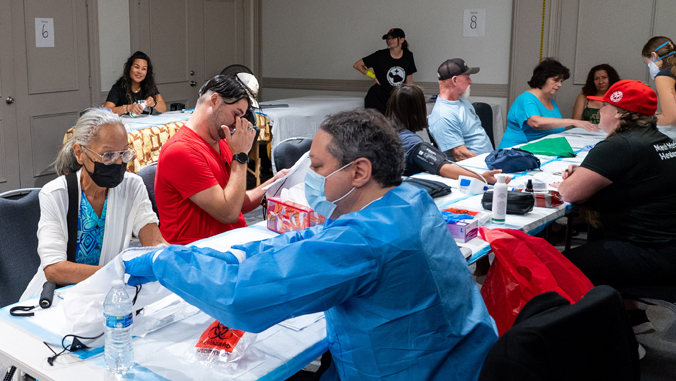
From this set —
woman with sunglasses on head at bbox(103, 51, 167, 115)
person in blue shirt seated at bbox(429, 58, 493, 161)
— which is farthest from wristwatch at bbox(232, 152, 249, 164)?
woman with sunglasses on head at bbox(103, 51, 167, 115)

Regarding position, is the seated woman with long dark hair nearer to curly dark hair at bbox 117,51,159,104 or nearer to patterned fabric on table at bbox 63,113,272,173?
patterned fabric on table at bbox 63,113,272,173

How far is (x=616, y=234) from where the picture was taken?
257 cm

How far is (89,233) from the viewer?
6.50ft

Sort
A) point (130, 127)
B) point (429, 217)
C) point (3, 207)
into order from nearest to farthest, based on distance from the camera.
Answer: point (429, 217) < point (3, 207) < point (130, 127)

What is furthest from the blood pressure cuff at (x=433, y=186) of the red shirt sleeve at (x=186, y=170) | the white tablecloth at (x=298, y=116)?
the white tablecloth at (x=298, y=116)

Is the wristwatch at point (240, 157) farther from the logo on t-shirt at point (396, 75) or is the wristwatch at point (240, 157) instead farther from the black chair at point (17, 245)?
the logo on t-shirt at point (396, 75)

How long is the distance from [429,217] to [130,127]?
11.6ft

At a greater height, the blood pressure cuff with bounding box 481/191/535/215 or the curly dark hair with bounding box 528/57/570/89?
the curly dark hair with bounding box 528/57/570/89

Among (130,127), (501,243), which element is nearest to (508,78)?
(130,127)

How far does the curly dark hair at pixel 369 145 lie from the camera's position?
140 cm

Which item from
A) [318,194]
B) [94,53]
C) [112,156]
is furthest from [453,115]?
[94,53]

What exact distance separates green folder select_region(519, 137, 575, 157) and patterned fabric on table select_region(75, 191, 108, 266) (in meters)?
2.77

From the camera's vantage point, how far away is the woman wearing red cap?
96.0 inches

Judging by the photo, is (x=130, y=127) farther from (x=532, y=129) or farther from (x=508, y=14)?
(x=508, y=14)
